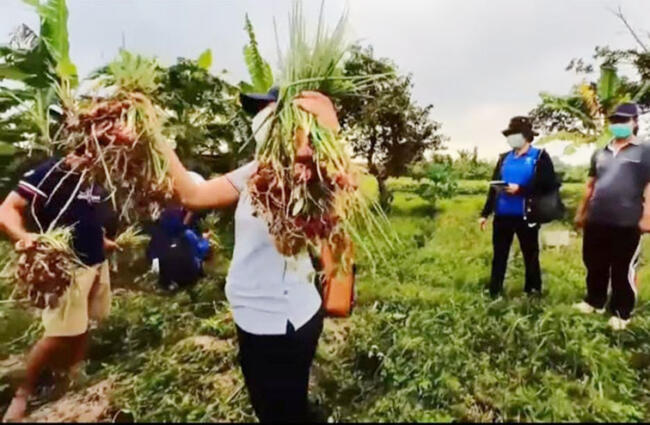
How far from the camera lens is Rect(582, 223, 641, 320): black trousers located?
208cm

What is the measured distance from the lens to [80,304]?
79.2 inches

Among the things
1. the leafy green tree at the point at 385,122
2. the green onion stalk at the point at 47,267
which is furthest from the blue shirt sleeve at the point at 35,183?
the leafy green tree at the point at 385,122

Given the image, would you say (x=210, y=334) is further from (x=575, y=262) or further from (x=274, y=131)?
(x=575, y=262)

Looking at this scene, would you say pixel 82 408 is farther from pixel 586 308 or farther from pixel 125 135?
pixel 586 308

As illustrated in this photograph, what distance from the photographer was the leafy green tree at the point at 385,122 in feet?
6.43

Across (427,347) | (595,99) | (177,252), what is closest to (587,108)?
(595,99)

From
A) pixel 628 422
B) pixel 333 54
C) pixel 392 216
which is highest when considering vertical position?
pixel 333 54

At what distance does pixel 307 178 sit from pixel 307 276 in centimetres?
24

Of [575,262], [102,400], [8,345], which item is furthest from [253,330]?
[575,262]

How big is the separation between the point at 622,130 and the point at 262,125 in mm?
984

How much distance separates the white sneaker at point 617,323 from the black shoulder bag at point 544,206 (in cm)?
31

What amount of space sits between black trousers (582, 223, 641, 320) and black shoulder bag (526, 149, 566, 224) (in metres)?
0.09

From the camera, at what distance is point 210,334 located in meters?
2.07

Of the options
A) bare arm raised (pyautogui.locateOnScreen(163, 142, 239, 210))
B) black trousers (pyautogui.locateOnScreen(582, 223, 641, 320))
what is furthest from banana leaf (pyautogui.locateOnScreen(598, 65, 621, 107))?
bare arm raised (pyautogui.locateOnScreen(163, 142, 239, 210))
